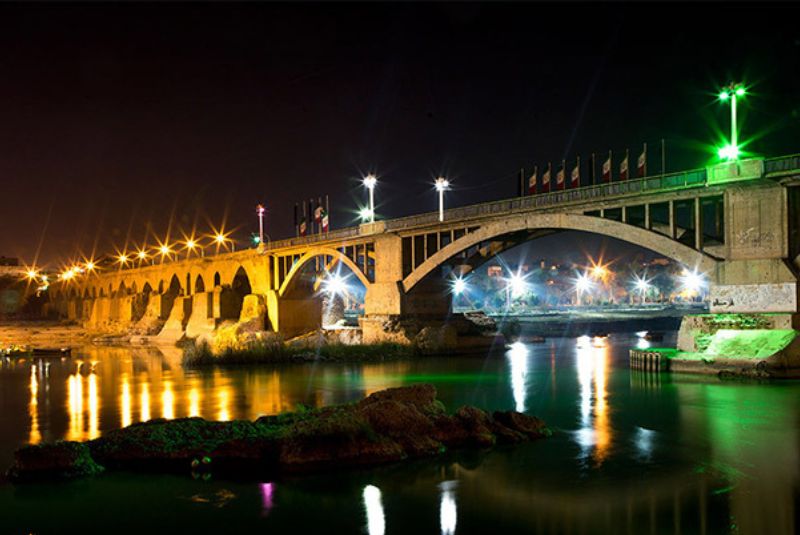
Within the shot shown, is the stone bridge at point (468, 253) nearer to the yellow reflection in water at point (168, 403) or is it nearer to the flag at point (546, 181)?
the flag at point (546, 181)

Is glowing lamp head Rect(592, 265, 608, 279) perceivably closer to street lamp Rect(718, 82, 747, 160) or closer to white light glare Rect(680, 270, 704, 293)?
white light glare Rect(680, 270, 704, 293)

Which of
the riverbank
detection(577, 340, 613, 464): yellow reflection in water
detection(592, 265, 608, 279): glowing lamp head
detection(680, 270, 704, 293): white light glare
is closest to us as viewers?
the riverbank

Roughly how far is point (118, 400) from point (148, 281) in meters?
68.2

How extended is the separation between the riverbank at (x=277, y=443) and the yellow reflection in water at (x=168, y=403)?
7.56m

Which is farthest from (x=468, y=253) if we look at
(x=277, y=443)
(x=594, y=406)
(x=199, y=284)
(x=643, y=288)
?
(x=643, y=288)

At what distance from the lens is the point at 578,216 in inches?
1505

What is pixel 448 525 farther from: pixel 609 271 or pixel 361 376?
pixel 609 271

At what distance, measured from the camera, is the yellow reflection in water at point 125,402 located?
24.8m

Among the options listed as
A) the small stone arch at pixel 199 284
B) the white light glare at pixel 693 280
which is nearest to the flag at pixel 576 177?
the white light glare at pixel 693 280

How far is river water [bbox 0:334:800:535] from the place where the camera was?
12938 mm

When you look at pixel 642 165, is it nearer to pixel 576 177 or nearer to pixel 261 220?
pixel 576 177

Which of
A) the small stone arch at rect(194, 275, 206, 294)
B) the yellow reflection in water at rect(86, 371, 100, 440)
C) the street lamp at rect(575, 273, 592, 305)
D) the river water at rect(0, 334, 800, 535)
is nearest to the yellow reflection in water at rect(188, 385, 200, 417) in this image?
the river water at rect(0, 334, 800, 535)

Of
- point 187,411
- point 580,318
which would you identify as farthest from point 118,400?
point 580,318

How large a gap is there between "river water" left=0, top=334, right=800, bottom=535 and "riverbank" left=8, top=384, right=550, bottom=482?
544mm
